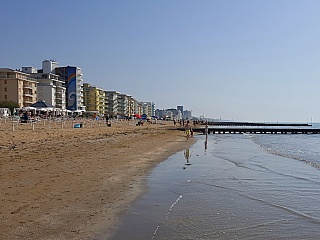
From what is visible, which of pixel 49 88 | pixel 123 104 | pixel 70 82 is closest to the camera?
pixel 49 88

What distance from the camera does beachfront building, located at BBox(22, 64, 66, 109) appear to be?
84.6 m

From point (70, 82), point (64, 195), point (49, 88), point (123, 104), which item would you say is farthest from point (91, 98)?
point (64, 195)

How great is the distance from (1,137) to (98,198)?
14342 millimetres

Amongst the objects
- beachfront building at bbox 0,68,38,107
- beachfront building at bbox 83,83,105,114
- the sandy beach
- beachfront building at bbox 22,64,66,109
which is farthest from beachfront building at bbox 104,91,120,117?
the sandy beach

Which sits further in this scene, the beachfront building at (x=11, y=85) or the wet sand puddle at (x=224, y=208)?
the beachfront building at (x=11, y=85)

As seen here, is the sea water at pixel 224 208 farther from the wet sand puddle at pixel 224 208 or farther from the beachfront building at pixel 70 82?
the beachfront building at pixel 70 82

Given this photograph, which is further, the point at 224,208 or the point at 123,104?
the point at 123,104

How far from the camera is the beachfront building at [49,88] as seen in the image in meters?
84.6

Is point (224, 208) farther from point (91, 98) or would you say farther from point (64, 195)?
point (91, 98)

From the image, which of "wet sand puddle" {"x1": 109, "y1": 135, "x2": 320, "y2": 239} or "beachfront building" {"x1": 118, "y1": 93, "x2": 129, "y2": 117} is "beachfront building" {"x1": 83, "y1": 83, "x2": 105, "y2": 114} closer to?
"beachfront building" {"x1": 118, "y1": 93, "x2": 129, "y2": 117}

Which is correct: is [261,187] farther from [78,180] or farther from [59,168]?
[59,168]

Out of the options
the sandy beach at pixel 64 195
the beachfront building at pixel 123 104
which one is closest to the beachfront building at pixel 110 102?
the beachfront building at pixel 123 104

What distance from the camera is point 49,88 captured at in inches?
3337

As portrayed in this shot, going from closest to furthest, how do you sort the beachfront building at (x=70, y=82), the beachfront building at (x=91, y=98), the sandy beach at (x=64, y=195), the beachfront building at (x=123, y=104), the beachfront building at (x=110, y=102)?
the sandy beach at (x=64, y=195), the beachfront building at (x=70, y=82), the beachfront building at (x=91, y=98), the beachfront building at (x=110, y=102), the beachfront building at (x=123, y=104)
